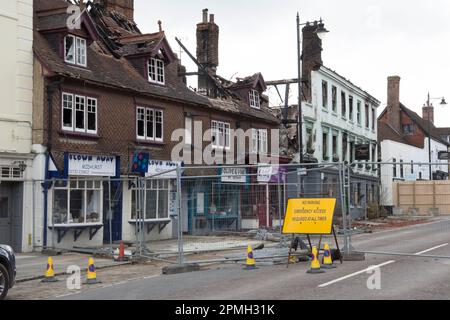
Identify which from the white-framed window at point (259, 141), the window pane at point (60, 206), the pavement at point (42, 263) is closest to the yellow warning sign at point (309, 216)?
the pavement at point (42, 263)

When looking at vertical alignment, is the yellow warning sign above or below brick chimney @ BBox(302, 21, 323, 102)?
below

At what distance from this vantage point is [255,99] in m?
33.6

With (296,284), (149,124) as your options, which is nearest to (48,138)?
(149,124)

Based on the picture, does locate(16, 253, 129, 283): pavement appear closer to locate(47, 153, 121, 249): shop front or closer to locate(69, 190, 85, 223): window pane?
locate(47, 153, 121, 249): shop front

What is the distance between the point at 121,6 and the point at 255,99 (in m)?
9.09

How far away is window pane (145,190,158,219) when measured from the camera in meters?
24.0

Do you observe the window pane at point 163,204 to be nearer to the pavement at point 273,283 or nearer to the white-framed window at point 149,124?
the white-framed window at point 149,124

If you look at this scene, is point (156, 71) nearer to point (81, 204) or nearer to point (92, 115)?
point (92, 115)

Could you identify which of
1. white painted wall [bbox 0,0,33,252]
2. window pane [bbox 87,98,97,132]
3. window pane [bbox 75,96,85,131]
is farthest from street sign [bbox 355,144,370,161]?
white painted wall [bbox 0,0,33,252]

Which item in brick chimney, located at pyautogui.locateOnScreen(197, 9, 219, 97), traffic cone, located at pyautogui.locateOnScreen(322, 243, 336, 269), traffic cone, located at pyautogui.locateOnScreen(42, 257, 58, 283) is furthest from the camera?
brick chimney, located at pyautogui.locateOnScreen(197, 9, 219, 97)

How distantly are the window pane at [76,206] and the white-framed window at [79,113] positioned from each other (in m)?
2.30

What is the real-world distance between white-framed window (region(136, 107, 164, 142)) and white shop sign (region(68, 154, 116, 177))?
2149mm

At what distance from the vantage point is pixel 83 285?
12.5 metres
